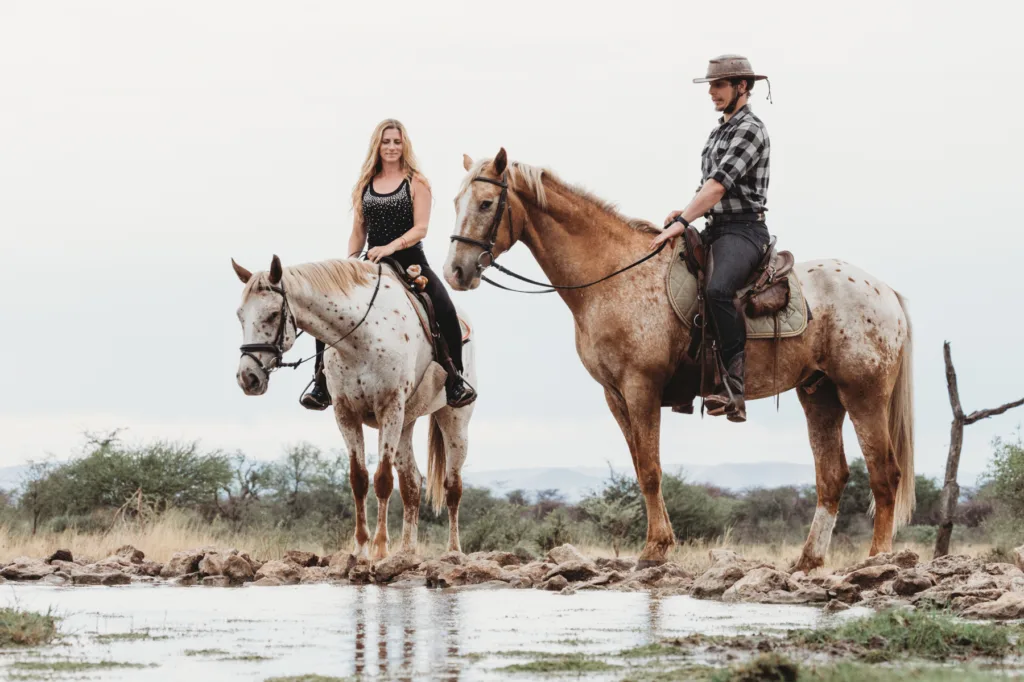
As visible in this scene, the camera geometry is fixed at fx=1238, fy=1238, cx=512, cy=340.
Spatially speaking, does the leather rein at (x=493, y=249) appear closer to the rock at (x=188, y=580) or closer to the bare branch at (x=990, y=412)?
the rock at (x=188, y=580)

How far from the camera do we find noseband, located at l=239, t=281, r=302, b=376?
10570 millimetres

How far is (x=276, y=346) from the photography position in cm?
1070

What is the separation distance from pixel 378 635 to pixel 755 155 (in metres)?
5.54

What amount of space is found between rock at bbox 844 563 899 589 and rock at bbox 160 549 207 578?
6.09 m

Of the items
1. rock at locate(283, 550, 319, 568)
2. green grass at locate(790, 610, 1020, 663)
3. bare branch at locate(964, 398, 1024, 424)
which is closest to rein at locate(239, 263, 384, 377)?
rock at locate(283, 550, 319, 568)

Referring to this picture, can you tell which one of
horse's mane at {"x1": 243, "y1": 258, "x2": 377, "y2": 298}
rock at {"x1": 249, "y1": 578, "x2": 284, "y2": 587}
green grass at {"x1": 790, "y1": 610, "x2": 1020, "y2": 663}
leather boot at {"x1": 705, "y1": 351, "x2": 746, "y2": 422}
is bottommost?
green grass at {"x1": 790, "y1": 610, "x2": 1020, "y2": 663}

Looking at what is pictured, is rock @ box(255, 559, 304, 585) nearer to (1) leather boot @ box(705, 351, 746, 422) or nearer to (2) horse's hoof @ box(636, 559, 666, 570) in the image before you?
(2) horse's hoof @ box(636, 559, 666, 570)

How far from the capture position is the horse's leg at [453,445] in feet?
44.9

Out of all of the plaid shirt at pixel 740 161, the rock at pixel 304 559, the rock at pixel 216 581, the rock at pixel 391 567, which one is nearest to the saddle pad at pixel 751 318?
the plaid shirt at pixel 740 161

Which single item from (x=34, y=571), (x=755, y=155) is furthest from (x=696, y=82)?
(x=34, y=571)

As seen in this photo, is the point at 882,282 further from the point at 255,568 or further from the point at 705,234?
the point at 255,568

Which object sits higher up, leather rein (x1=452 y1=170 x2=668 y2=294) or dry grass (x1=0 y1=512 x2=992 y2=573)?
leather rein (x1=452 y1=170 x2=668 y2=294)

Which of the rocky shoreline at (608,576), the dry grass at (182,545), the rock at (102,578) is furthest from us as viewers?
the dry grass at (182,545)

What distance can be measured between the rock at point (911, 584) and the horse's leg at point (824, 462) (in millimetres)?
1867
